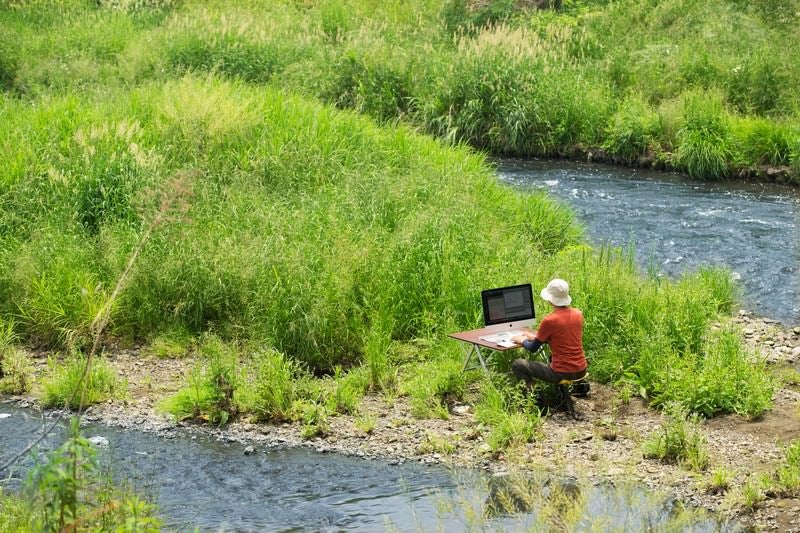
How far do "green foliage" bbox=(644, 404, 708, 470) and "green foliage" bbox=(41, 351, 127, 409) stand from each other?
4987 mm

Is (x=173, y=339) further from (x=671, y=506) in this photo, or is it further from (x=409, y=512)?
(x=671, y=506)

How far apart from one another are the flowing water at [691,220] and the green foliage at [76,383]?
20.2 feet

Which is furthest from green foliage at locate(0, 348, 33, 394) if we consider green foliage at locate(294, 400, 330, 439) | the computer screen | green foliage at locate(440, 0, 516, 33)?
green foliage at locate(440, 0, 516, 33)

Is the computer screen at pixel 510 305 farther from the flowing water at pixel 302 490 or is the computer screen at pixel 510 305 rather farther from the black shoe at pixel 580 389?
the flowing water at pixel 302 490

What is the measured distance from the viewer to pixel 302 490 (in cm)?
871

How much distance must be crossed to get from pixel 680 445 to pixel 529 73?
1352cm

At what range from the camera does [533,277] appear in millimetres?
11766

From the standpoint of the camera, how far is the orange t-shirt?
384 inches

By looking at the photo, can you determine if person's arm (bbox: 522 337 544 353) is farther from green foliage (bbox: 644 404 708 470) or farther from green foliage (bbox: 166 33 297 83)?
green foliage (bbox: 166 33 297 83)

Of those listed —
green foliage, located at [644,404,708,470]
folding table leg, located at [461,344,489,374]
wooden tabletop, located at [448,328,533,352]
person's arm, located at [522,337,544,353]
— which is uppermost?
person's arm, located at [522,337,544,353]

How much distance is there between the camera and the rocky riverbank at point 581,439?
8.55 meters

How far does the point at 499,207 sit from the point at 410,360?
3895 mm

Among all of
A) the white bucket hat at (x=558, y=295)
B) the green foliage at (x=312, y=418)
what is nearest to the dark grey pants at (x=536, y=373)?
the white bucket hat at (x=558, y=295)

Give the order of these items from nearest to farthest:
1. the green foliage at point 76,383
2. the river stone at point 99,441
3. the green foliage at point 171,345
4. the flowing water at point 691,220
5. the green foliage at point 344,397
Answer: the river stone at point 99,441 < the green foliage at point 344,397 < the green foliage at point 76,383 < the green foliage at point 171,345 < the flowing water at point 691,220
